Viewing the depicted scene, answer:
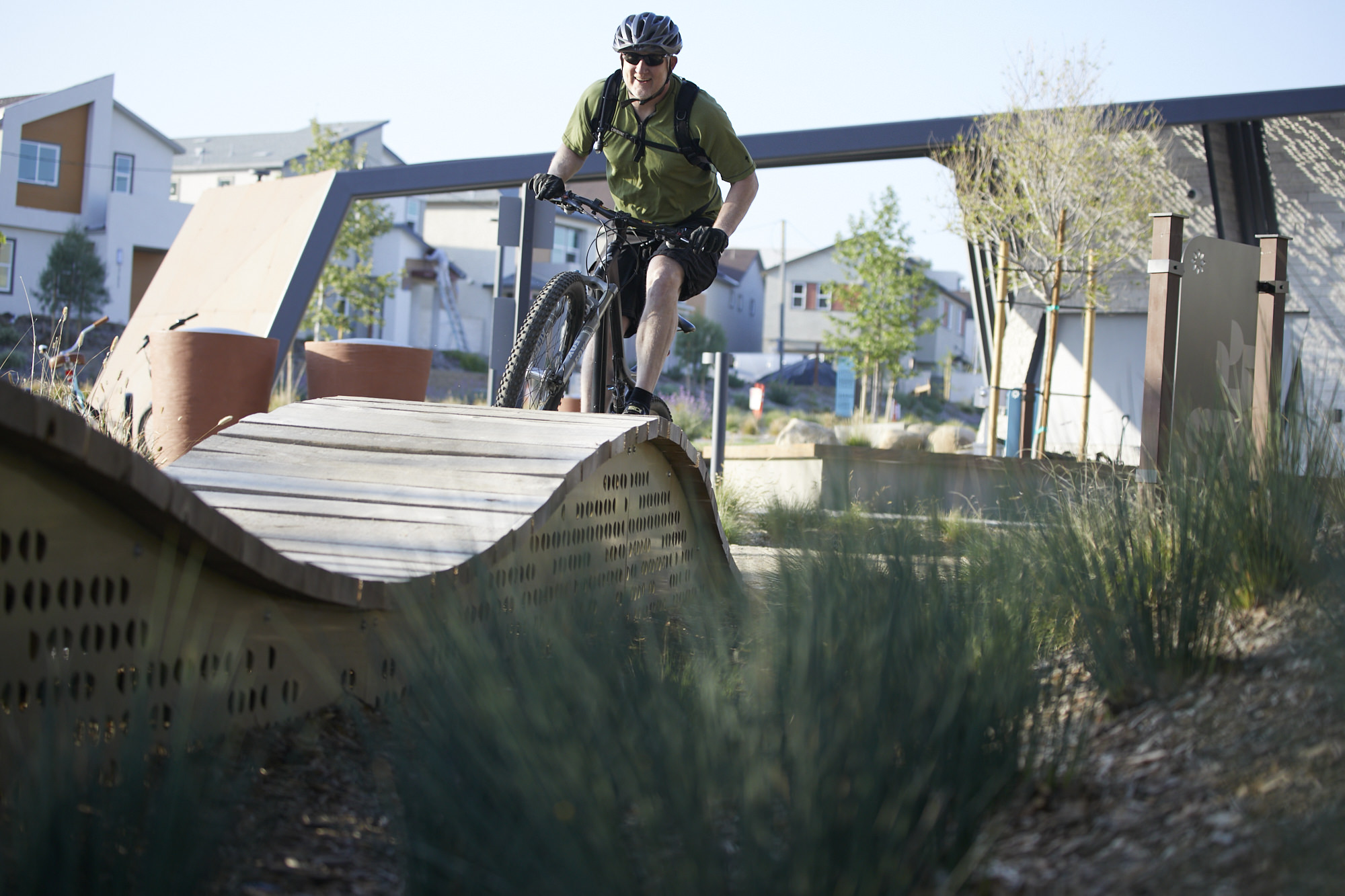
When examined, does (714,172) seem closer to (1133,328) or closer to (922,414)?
(1133,328)

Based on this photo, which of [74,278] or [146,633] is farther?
[74,278]

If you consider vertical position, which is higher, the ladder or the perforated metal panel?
the ladder

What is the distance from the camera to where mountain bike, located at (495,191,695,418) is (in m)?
4.17

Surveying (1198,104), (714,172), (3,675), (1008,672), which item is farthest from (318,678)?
(1198,104)

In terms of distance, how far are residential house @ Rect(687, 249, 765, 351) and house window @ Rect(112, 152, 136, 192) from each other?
28.0 meters

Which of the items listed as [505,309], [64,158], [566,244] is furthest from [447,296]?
[505,309]

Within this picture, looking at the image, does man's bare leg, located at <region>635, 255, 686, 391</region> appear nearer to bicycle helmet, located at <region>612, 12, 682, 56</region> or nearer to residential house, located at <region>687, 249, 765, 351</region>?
bicycle helmet, located at <region>612, 12, 682, 56</region>

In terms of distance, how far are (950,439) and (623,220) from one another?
1599 cm

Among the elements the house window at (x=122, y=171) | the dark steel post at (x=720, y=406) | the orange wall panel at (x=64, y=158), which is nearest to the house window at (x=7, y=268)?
the orange wall panel at (x=64, y=158)

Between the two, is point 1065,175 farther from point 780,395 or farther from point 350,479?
point 780,395

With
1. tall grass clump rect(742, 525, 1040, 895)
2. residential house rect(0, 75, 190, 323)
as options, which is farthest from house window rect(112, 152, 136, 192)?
tall grass clump rect(742, 525, 1040, 895)

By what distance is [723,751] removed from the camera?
1437 millimetres

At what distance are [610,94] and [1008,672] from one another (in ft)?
12.0

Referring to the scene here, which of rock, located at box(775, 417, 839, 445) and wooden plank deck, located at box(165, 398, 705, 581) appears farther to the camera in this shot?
rock, located at box(775, 417, 839, 445)
